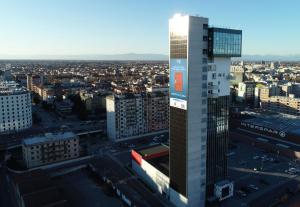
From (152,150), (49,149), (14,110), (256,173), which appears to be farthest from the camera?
(14,110)

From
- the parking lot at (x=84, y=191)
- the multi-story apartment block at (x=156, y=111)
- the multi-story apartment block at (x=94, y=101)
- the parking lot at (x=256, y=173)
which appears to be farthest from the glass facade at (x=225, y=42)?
the multi-story apartment block at (x=94, y=101)

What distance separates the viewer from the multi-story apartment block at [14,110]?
9206 cm

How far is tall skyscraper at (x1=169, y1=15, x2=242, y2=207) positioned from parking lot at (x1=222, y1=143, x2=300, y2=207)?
880 cm

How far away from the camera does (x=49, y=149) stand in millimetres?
66750

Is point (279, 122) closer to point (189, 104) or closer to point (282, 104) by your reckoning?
point (282, 104)

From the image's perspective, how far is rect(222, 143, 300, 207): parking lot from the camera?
175 ft

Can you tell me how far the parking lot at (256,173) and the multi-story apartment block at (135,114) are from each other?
1041 inches

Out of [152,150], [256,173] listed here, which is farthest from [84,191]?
[256,173]

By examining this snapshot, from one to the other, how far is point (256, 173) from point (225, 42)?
33789 mm

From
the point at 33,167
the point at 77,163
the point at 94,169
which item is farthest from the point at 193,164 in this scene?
the point at 33,167

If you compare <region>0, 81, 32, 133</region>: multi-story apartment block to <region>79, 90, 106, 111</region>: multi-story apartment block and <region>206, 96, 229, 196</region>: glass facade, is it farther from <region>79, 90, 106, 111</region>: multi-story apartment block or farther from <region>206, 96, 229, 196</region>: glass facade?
<region>206, 96, 229, 196</region>: glass facade

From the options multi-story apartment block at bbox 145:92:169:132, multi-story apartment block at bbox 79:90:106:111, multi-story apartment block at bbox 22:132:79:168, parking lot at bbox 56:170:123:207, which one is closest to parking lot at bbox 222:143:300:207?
parking lot at bbox 56:170:123:207

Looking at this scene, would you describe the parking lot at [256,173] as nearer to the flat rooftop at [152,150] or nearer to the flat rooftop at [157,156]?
the flat rooftop at [157,156]

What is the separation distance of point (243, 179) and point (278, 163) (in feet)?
48.3
